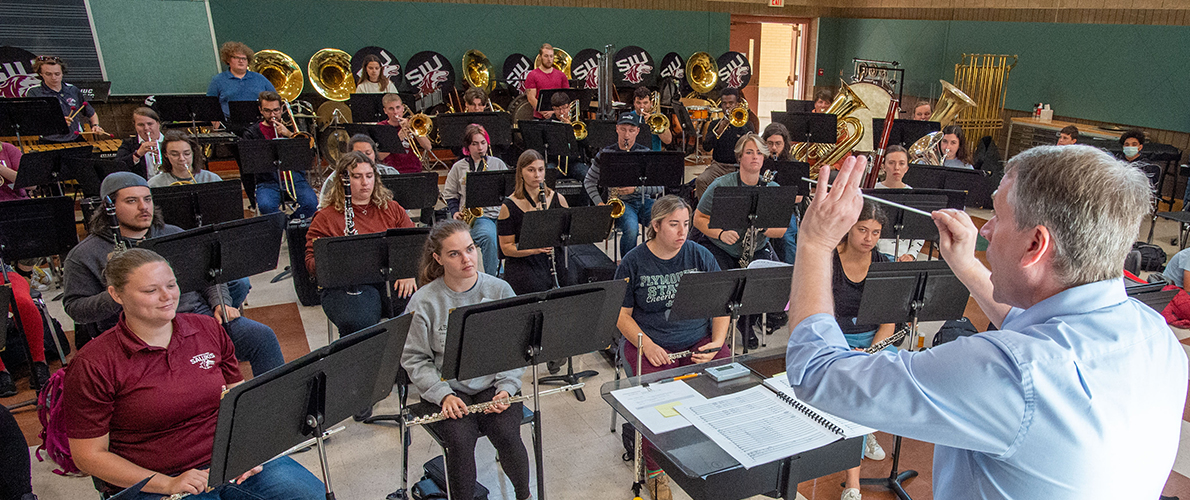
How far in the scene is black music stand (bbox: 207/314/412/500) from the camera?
209 cm

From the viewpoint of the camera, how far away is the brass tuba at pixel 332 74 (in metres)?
10.2

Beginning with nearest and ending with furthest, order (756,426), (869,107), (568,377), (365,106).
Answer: (756,426) → (568,377) → (365,106) → (869,107)

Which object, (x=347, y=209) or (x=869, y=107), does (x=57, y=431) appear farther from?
(x=869, y=107)

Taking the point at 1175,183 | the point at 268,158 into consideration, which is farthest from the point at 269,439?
the point at 1175,183

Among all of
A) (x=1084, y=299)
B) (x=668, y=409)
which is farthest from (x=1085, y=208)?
(x=668, y=409)

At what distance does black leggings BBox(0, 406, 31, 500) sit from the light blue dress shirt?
3.07 m

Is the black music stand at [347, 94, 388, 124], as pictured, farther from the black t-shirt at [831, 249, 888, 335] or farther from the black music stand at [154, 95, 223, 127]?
the black t-shirt at [831, 249, 888, 335]

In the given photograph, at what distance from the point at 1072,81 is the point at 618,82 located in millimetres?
6531

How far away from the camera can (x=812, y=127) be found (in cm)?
722

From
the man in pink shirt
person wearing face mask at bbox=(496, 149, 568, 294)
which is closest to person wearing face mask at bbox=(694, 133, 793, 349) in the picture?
person wearing face mask at bbox=(496, 149, 568, 294)

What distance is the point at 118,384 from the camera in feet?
7.88

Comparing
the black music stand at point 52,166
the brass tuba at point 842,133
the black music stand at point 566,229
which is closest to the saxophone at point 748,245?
the black music stand at point 566,229

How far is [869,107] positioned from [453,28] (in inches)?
247

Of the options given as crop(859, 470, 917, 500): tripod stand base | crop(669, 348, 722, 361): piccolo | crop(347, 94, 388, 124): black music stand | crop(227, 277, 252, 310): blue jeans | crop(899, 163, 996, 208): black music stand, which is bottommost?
crop(859, 470, 917, 500): tripod stand base
